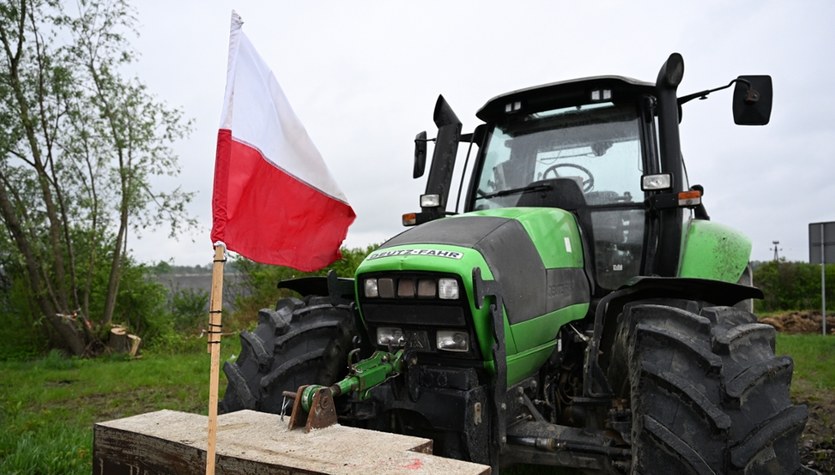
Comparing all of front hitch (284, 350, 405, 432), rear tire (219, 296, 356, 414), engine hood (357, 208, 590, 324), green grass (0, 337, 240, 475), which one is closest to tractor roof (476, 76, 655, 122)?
engine hood (357, 208, 590, 324)

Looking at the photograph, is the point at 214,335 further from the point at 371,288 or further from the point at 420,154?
the point at 420,154

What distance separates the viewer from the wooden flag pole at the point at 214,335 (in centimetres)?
223

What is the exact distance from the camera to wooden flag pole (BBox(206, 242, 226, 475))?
2234mm

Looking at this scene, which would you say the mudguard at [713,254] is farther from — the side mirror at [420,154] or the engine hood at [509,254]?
the side mirror at [420,154]

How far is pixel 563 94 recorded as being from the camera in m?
4.25

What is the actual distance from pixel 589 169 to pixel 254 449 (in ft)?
9.09

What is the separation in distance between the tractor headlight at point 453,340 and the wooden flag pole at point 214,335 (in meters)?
1.03

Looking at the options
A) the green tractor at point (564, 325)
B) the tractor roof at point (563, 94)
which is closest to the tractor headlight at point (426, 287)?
the green tractor at point (564, 325)

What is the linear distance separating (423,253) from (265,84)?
1.09 metres

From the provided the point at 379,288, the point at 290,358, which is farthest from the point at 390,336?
the point at 290,358

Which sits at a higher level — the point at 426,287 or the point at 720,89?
the point at 720,89

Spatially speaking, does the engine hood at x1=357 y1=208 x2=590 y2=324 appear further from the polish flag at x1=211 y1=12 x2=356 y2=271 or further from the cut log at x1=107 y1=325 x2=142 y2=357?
the cut log at x1=107 y1=325 x2=142 y2=357

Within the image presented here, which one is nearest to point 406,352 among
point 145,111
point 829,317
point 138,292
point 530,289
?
point 530,289

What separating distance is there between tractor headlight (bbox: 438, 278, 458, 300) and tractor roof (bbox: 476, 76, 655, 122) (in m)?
1.88
